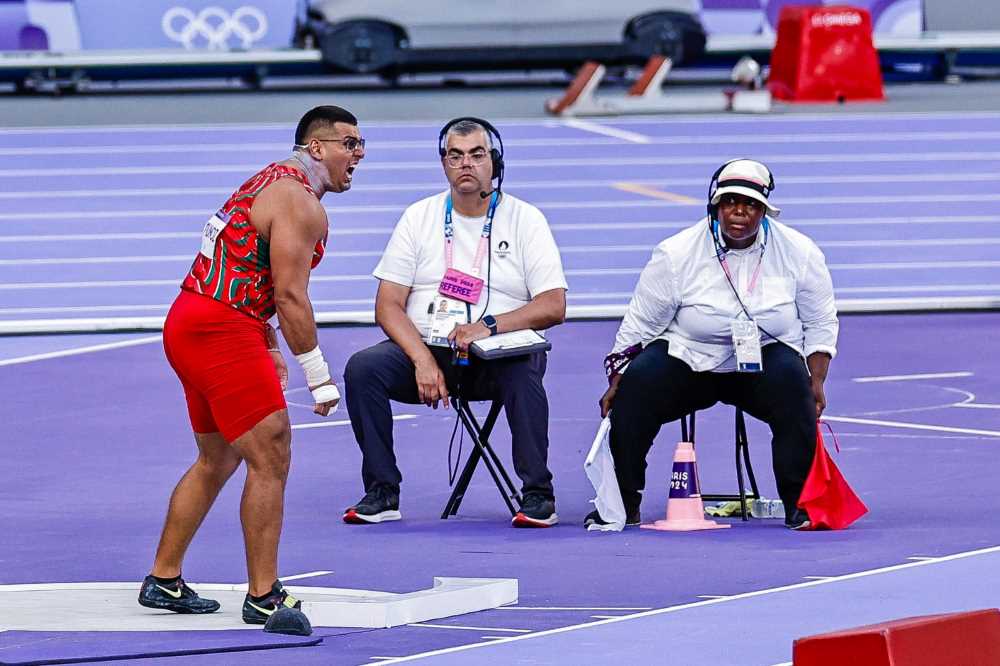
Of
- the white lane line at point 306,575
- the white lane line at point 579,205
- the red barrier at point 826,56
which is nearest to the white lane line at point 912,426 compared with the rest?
the white lane line at point 306,575

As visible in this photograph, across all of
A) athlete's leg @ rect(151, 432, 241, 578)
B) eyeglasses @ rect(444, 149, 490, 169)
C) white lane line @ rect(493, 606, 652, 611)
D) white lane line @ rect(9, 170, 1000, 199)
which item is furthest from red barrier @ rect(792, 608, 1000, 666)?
white lane line @ rect(9, 170, 1000, 199)

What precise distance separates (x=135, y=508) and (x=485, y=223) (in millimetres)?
1732

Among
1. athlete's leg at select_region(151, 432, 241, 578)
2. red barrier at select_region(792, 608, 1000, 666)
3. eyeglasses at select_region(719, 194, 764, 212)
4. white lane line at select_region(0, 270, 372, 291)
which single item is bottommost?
white lane line at select_region(0, 270, 372, 291)

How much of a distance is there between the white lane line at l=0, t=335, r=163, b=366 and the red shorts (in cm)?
573

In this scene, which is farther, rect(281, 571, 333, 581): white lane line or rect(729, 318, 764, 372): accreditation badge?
rect(729, 318, 764, 372): accreditation badge

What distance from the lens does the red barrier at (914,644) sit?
4.71 metres

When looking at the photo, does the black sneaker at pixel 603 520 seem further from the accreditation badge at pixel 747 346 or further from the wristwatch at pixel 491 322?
the wristwatch at pixel 491 322

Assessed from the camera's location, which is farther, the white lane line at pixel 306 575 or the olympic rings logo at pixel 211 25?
the olympic rings logo at pixel 211 25

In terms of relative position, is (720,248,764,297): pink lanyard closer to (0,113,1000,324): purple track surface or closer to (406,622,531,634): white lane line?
(406,622,531,634): white lane line

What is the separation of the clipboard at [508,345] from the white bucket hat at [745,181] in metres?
0.86

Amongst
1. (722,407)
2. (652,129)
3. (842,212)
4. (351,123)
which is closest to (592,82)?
(652,129)

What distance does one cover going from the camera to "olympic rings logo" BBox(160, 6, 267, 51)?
24078 mm

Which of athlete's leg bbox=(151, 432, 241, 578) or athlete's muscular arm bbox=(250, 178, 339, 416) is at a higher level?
athlete's muscular arm bbox=(250, 178, 339, 416)

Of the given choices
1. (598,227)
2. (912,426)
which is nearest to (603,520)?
(912,426)
